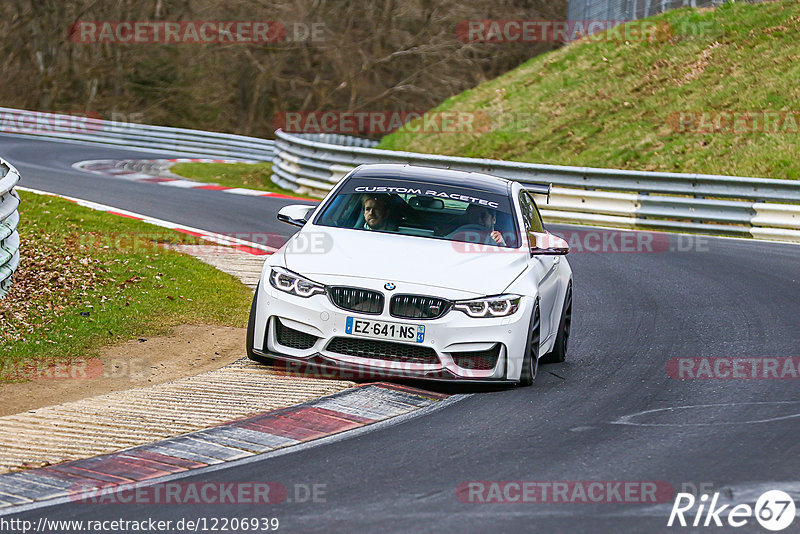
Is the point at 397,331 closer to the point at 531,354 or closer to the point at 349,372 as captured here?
the point at 349,372

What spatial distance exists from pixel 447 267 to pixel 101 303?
4090 mm

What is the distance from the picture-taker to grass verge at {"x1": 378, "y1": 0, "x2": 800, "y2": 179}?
2520cm

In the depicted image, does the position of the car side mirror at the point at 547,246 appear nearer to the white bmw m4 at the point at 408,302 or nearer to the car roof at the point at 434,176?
the white bmw m4 at the point at 408,302

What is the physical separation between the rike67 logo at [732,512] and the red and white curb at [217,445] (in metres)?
2.23

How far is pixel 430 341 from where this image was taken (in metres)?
7.82

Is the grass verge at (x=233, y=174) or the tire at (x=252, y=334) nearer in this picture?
the tire at (x=252, y=334)

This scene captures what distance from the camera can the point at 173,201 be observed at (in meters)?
20.0

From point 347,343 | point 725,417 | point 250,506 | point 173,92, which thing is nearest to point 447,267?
point 347,343

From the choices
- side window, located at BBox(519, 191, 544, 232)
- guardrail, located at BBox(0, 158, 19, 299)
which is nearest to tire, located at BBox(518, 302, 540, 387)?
side window, located at BBox(519, 191, 544, 232)

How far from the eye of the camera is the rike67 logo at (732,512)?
533 centimetres

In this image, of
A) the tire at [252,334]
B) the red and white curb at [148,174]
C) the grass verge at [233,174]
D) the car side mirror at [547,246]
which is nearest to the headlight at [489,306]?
the car side mirror at [547,246]

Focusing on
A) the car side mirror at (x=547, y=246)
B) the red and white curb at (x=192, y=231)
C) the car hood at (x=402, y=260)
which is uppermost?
the car side mirror at (x=547, y=246)

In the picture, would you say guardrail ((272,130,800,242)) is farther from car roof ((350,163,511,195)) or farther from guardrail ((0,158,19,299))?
guardrail ((0,158,19,299))

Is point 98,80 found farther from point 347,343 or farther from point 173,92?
point 347,343
